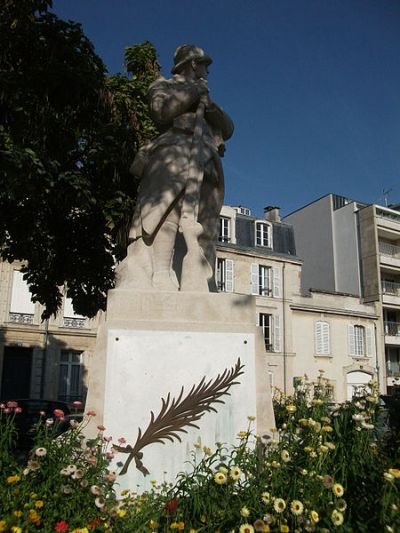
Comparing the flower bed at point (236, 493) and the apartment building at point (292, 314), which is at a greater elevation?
the apartment building at point (292, 314)

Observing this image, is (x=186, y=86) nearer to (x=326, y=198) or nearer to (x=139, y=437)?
(x=139, y=437)

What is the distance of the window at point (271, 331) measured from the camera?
27.6 metres

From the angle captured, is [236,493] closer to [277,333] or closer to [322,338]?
[277,333]

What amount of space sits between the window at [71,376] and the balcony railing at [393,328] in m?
19.0

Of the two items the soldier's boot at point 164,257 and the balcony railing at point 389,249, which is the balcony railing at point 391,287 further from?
the soldier's boot at point 164,257

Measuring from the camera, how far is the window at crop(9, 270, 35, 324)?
23.7 m

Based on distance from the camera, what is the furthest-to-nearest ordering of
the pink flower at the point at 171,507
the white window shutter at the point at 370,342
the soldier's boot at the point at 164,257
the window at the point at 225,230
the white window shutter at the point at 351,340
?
1. the white window shutter at the point at 370,342
2. the white window shutter at the point at 351,340
3. the window at the point at 225,230
4. the soldier's boot at the point at 164,257
5. the pink flower at the point at 171,507

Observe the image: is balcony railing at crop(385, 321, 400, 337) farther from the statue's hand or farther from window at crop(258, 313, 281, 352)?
the statue's hand

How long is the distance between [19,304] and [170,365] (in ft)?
72.1

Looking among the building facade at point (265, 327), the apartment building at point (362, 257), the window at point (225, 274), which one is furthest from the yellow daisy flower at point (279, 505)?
the apartment building at point (362, 257)

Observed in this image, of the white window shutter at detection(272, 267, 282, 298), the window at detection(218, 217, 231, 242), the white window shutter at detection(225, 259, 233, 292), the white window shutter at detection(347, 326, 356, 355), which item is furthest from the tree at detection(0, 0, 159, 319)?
the white window shutter at detection(347, 326, 356, 355)

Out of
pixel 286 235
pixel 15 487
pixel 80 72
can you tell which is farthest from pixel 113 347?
pixel 286 235

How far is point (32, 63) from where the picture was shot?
825 centimetres

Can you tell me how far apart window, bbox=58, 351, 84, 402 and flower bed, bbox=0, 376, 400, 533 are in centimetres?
2220
